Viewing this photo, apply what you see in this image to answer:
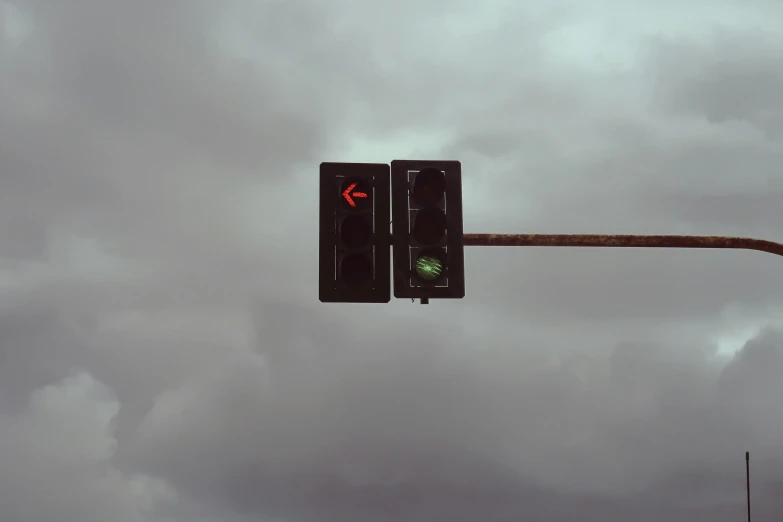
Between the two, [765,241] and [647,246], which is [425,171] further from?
[765,241]

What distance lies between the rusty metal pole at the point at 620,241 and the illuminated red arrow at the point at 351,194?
1302mm

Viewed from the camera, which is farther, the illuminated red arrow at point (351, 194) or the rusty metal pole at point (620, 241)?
the rusty metal pole at point (620, 241)

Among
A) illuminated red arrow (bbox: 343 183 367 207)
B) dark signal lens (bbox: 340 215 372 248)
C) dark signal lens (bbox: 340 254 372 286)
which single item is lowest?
dark signal lens (bbox: 340 254 372 286)

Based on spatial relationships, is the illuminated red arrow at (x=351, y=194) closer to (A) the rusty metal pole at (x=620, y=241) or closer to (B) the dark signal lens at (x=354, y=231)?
(B) the dark signal lens at (x=354, y=231)

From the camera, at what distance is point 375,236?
928cm

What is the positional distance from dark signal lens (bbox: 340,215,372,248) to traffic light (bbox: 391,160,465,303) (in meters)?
0.34

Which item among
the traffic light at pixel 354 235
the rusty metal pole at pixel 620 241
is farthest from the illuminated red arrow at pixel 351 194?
the rusty metal pole at pixel 620 241

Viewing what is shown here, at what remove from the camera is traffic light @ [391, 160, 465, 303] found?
929 cm

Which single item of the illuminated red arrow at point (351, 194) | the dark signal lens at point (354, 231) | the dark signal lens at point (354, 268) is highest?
the illuminated red arrow at point (351, 194)

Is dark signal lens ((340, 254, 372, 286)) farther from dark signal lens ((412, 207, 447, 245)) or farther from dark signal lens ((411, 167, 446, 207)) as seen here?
dark signal lens ((411, 167, 446, 207))

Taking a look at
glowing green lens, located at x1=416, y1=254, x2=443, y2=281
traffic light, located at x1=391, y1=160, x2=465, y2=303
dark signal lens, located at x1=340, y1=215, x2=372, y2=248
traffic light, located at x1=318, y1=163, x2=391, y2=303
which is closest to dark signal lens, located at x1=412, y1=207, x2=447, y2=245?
traffic light, located at x1=391, y1=160, x2=465, y2=303

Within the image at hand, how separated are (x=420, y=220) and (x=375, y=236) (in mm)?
486

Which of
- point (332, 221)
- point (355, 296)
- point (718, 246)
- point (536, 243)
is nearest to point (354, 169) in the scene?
point (332, 221)

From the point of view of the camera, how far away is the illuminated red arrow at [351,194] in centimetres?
924
